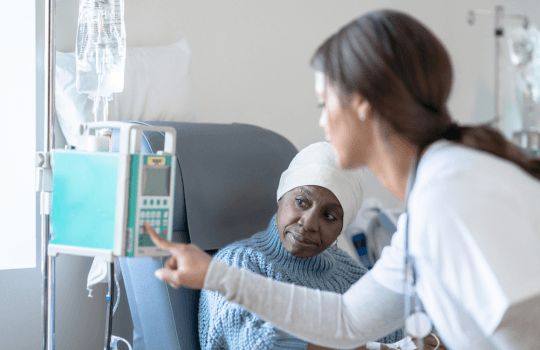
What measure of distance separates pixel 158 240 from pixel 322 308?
35cm

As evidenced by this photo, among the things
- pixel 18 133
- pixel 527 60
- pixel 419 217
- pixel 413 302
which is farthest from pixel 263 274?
pixel 527 60

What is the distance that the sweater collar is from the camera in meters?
1.49

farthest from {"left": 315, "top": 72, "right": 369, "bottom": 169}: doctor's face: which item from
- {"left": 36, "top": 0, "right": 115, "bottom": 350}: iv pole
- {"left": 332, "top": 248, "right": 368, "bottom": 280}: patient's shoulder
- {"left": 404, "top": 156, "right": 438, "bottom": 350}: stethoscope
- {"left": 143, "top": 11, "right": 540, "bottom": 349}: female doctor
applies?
{"left": 332, "top": 248, "right": 368, "bottom": 280}: patient's shoulder

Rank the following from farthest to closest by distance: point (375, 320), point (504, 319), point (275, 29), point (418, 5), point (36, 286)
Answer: point (418, 5) → point (275, 29) → point (36, 286) → point (375, 320) → point (504, 319)

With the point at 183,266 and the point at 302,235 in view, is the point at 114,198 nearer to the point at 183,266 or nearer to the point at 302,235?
the point at 183,266

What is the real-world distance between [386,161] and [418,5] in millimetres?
2487

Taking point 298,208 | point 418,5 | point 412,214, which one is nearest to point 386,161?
point 412,214

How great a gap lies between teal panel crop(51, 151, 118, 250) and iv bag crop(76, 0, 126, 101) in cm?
36

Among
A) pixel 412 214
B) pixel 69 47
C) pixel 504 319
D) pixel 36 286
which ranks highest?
pixel 69 47

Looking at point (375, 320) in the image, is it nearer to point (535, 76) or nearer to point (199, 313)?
point (199, 313)

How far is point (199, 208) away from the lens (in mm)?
1464

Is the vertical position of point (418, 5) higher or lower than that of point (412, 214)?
higher

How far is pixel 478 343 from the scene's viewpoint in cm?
85

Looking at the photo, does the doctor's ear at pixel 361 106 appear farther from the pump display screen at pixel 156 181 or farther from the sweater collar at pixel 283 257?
the sweater collar at pixel 283 257
